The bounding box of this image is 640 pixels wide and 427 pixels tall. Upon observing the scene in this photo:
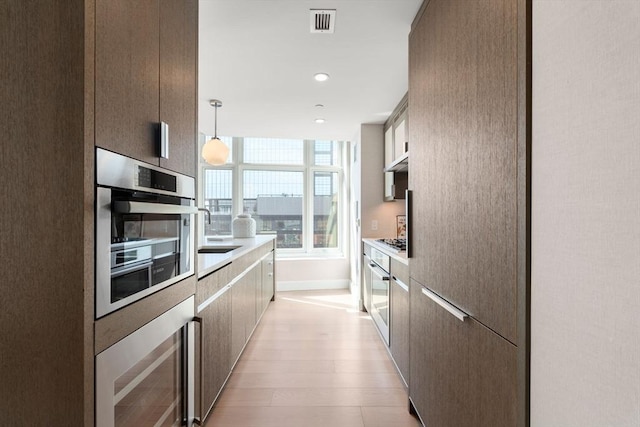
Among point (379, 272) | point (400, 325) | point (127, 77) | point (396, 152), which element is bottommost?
point (400, 325)

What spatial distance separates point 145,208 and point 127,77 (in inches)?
15.5

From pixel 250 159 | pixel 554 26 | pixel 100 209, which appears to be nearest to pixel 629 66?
pixel 554 26

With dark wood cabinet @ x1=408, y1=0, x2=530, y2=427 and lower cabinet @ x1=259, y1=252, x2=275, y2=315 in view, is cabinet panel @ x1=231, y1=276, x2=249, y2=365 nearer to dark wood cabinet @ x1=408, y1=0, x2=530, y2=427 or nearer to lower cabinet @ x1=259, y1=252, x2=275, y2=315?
lower cabinet @ x1=259, y1=252, x2=275, y2=315

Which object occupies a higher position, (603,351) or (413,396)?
(603,351)

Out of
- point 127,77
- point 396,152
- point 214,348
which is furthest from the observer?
point 396,152

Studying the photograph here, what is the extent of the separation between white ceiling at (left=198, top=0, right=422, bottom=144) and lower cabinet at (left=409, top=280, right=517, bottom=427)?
161 centimetres

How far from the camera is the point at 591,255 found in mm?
663

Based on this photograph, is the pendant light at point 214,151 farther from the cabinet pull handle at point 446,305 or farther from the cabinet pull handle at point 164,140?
the cabinet pull handle at point 446,305

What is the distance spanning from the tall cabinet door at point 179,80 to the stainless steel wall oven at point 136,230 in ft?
0.40

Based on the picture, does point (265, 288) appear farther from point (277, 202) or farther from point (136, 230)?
point (136, 230)

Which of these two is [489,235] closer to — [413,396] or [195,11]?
[413,396]

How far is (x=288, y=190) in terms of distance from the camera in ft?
18.6

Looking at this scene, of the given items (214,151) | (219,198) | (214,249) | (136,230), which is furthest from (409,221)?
(219,198)

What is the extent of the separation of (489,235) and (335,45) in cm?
175
